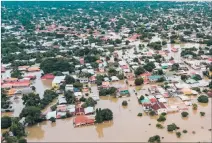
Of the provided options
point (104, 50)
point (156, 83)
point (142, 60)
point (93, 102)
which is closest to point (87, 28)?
point (104, 50)

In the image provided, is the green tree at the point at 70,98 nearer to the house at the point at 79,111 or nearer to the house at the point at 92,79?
the house at the point at 79,111

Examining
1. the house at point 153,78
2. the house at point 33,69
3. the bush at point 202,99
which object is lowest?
the bush at point 202,99

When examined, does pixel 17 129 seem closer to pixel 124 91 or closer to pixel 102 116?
pixel 102 116

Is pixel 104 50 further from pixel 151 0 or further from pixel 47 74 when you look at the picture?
pixel 151 0

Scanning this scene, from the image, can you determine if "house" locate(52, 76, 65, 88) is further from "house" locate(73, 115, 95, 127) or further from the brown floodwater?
"house" locate(73, 115, 95, 127)

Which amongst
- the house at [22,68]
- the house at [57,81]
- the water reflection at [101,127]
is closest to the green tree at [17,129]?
the water reflection at [101,127]

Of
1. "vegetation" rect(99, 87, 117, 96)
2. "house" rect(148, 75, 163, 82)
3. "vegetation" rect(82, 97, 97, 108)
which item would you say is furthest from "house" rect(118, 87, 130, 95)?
"house" rect(148, 75, 163, 82)

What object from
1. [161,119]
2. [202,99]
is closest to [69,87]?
[161,119]
